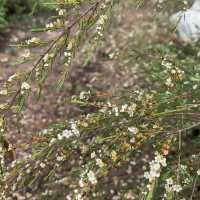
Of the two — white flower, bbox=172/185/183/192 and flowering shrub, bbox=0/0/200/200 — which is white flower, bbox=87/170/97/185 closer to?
flowering shrub, bbox=0/0/200/200

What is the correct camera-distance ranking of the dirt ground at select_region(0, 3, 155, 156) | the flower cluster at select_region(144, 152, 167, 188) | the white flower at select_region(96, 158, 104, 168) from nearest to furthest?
the flower cluster at select_region(144, 152, 167, 188) < the white flower at select_region(96, 158, 104, 168) < the dirt ground at select_region(0, 3, 155, 156)

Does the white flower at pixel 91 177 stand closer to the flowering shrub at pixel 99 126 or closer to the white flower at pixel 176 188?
the flowering shrub at pixel 99 126

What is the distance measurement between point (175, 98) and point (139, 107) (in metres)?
0.24

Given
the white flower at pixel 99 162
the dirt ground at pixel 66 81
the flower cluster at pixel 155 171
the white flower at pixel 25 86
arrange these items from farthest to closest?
the dirt ground at pixel 66 81 < the white flower at pixel 99 162 < the white flower at pixel 25 86 < the flower cluster at pixel 155 171

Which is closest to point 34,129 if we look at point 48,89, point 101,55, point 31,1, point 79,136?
point 48,89

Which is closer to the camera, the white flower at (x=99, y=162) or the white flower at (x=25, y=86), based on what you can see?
the white flower at (x=25, y=86)

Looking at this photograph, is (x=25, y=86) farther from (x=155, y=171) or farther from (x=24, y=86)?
(x=155, y=171)

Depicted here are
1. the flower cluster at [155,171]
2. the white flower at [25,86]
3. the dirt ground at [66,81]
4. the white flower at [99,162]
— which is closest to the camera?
the flower cluster at [155,171]

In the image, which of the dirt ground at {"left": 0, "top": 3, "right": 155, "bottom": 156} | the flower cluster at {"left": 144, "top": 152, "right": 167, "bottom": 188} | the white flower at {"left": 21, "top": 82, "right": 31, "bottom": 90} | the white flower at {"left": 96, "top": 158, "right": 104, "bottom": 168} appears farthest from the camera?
the dirt ground at {"left": 0, "top": 3, "right": 155, "bottom": 156}

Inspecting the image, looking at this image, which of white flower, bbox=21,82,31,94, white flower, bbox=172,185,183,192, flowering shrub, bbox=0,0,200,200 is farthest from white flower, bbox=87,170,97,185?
white flower, bbox=21,82,31,94

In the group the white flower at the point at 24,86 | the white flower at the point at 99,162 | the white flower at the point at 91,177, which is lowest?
the white flower at the point at 91,177

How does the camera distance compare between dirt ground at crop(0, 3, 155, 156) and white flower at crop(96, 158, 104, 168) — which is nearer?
white flower at crop(96, 158, 104, 168)

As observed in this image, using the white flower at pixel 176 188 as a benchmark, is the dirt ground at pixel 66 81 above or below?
below

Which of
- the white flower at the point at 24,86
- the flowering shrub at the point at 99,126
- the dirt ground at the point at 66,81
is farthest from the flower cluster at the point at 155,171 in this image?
the dirt ground at the point at 66,81
